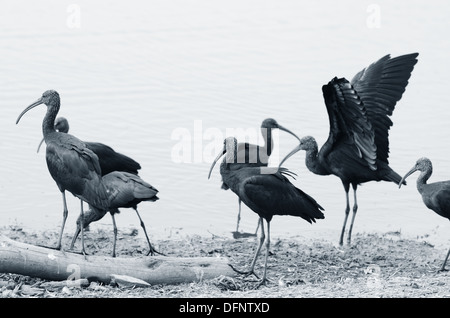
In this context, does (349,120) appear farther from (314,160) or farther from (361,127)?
(314,160)

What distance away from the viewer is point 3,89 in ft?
50.8

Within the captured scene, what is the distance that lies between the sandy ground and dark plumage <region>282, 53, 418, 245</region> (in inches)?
25.1

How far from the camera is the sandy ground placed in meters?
7.93

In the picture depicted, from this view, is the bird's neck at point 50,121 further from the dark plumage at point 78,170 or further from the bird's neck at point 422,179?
the bird's neck at point 422,179

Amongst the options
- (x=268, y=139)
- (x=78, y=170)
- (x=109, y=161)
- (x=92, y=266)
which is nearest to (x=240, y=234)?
(x=268, y=139)

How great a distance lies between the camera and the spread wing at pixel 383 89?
34.9ft

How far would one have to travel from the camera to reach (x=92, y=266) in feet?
26.3

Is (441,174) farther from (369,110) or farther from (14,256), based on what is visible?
(14,256)

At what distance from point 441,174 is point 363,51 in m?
6.27

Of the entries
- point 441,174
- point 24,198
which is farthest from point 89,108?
point 441,174

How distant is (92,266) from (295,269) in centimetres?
206
